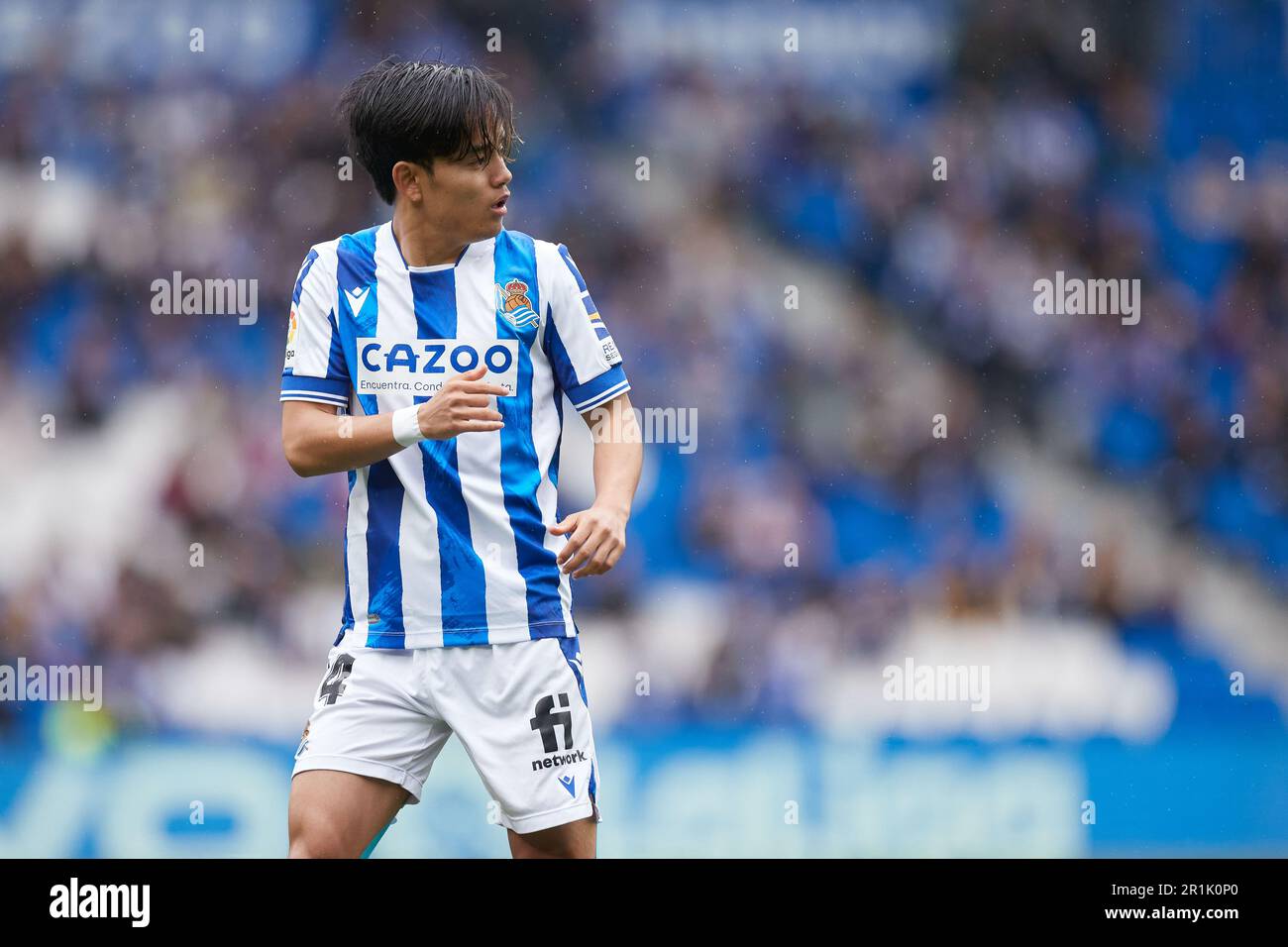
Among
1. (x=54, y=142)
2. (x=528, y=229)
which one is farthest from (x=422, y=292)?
(x=54, y=142)

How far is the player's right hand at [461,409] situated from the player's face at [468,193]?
0.37m

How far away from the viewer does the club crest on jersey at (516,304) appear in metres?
2.77

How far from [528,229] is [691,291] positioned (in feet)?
2.47

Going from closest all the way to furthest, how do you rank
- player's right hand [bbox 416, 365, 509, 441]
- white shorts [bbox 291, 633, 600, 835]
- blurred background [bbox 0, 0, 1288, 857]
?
player's right hand [bbox 416, 365, 509, 441], white shorts [bbox 291, 633, 600, 835], blurred background [bbox 0, 0, 1288, 857]

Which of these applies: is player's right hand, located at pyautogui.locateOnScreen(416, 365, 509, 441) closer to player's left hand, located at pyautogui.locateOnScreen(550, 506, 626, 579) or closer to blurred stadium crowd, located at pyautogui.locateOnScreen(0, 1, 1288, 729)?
player's left hand, located at pyautogui.locateOnScreen(550, 506, 626, 579)

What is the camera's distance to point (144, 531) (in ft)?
20.2

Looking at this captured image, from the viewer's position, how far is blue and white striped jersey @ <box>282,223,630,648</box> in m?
2.71

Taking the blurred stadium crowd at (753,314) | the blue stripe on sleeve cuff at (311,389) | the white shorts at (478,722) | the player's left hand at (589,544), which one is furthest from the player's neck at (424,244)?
the blurred stadium crowd at (753,314)

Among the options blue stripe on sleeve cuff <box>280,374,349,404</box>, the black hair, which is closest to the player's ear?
the black hair

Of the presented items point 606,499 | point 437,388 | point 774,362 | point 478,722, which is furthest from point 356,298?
point 774,362

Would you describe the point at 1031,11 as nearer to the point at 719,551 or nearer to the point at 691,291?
the point at 691,291

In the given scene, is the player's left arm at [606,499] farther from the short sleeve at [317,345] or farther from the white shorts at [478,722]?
the short sleeve at [317,345]

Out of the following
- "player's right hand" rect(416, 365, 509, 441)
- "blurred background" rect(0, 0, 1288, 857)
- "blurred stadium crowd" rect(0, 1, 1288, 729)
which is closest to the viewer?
"player's right hand" rect(416, 365, 509, 441)

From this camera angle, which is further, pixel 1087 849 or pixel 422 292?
pixel 1087 849
